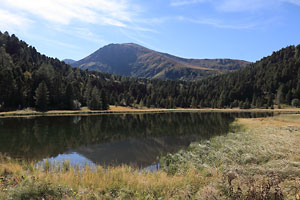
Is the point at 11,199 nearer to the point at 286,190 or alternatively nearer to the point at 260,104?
the point at 286,190

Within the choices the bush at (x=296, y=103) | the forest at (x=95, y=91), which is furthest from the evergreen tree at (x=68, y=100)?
the bush at (x=296, y=103)

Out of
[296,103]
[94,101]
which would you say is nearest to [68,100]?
[94,101]

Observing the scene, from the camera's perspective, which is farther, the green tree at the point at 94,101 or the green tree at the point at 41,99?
the green tree at the point at 94,101

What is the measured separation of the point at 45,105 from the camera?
282 feet

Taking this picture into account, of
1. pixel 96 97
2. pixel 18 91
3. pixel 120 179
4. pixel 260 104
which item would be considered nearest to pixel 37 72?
pixel 18 91

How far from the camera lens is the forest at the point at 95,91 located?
85.2 metres

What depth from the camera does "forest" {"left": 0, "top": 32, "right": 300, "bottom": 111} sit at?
85.2 metres

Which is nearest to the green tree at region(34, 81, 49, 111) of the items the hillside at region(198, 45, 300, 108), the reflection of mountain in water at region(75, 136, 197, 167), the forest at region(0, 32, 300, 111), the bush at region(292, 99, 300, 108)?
the forest at region(0, 32, 300, 111)

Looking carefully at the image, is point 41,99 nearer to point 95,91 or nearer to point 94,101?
point 94,101

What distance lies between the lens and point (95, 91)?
10831 centimetres

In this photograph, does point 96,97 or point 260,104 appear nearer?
point 96,97

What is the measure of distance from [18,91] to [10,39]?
13133 centimetres

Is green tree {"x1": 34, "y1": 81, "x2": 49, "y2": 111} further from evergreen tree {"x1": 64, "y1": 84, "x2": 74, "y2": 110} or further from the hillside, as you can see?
the hillside

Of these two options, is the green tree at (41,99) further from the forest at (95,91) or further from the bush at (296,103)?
the bush at (296,103)
